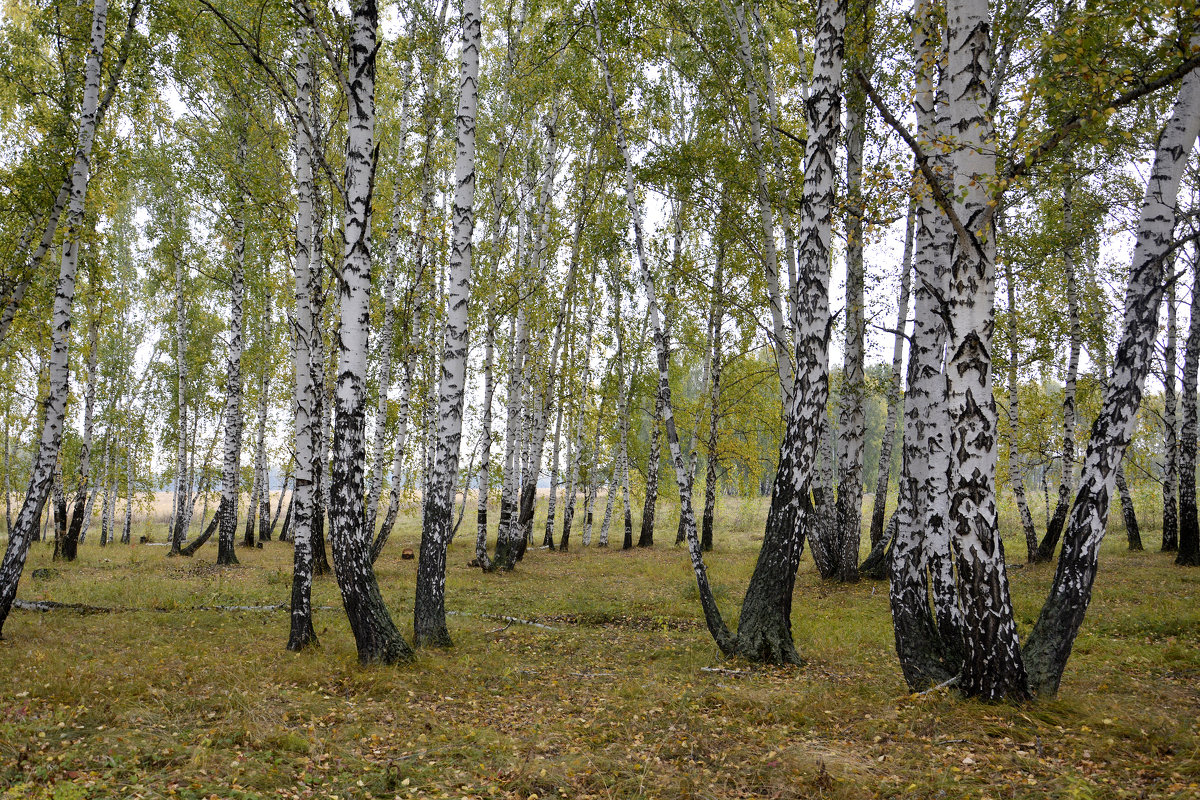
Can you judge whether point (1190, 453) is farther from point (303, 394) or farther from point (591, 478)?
point (591, 478)

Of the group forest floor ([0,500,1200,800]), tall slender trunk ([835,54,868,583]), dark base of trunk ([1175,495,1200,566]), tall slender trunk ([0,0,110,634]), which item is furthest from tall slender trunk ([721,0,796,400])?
tall slender trunk ([0,0,110,634])

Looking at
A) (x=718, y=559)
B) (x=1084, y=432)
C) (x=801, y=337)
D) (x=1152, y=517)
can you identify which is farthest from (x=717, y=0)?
(x=1152, y=517)

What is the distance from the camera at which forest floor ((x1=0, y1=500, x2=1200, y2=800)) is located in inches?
168

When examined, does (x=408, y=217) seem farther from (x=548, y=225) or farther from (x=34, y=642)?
(x=34, y=642)

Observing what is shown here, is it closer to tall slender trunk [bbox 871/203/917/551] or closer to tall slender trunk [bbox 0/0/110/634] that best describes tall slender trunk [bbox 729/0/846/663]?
tall slender trunk [bbox 871/203/917/551]

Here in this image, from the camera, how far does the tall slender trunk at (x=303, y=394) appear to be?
Answer: 26.7 feet

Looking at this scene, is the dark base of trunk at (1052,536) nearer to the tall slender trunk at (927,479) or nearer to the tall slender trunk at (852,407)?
the tall slender trunk at (852,407)

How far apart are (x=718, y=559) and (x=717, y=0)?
14977 mm

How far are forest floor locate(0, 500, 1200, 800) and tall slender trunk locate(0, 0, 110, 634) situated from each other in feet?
4.28

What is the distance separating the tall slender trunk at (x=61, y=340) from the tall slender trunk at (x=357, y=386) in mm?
4410

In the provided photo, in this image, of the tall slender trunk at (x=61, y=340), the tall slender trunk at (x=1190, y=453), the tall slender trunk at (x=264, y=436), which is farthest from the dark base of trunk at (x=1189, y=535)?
the tall slender trunk at (x=264, y=436)

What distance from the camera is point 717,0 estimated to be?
12594 millimetres

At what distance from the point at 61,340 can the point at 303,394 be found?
3.41m

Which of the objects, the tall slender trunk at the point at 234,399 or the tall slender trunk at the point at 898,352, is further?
the tall slender trunk at the point at 234,399
